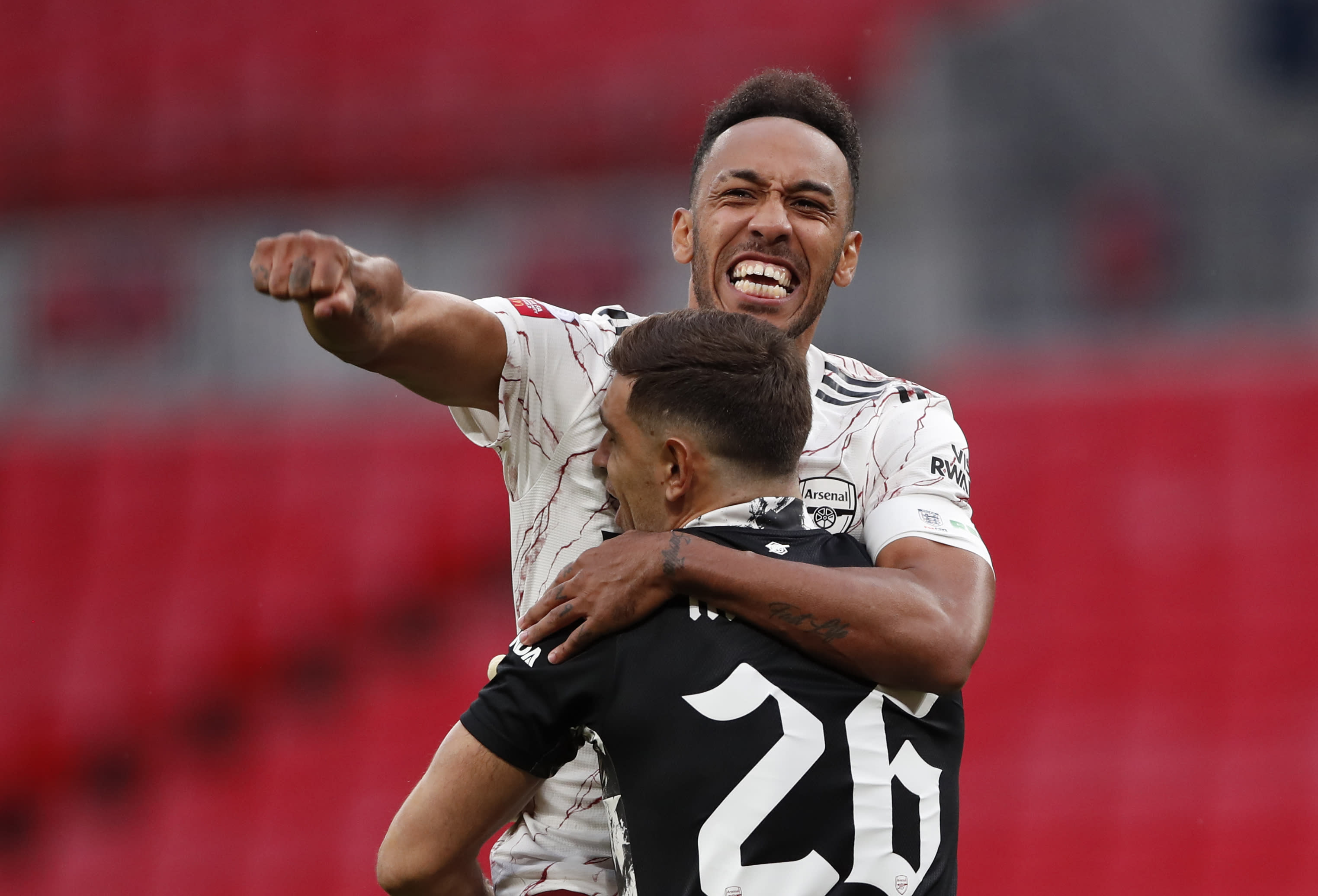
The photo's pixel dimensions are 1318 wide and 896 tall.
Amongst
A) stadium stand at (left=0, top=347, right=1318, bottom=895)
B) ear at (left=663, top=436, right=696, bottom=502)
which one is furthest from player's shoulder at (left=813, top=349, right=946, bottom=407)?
stadium stand at (left=0, top=347, right=1318, bottom=895)

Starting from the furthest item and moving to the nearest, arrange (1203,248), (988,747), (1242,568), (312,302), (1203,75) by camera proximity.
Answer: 1. (1203,75)
2. (1203,248)
3. (1242,568)
4. (988,747)
5. (312,302)

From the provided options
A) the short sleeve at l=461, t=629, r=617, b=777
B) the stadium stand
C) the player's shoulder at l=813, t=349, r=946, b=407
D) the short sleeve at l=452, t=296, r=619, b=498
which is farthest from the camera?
the stadium stand

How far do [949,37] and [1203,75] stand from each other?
7.05 feet

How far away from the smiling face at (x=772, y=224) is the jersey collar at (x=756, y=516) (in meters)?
A: 0.66

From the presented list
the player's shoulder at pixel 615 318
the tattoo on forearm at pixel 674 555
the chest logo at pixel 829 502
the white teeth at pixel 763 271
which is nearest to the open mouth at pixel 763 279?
the white teeth at pixel 763 271

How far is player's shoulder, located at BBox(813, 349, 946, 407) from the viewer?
2615 millimetres

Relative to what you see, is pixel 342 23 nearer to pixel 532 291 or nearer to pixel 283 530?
A: pixel 532 291

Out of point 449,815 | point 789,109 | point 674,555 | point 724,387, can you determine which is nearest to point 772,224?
Result: point 789,109

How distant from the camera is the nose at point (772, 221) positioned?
2707 millimetres

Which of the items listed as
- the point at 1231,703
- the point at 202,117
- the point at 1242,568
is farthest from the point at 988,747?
the point at 202,117

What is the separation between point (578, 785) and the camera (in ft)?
7.61

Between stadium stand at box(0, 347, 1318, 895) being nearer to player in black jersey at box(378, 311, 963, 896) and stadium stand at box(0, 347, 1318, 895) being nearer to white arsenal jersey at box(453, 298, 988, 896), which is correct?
white arsenal jersey at box(453, 298, 988, 896)

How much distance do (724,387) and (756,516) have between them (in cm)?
18

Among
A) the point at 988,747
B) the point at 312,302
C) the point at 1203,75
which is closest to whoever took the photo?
the point at 312,302
